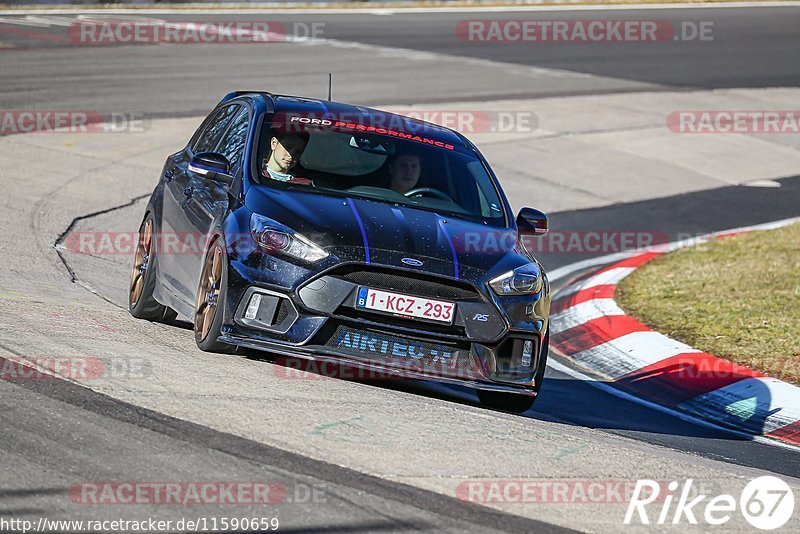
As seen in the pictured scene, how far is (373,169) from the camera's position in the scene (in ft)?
25.9

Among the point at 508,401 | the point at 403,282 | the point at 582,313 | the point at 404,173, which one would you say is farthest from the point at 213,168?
the point at 582,313

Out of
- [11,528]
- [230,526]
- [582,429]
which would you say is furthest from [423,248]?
[11,528]

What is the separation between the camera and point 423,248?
6957 mm

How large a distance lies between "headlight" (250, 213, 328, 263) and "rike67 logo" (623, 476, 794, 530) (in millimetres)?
2190

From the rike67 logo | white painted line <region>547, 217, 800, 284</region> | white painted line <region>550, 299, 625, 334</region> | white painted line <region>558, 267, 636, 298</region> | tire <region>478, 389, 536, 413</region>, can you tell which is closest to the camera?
the rike67 logo

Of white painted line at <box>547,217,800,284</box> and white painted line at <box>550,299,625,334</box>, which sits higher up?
white painted line at <box>550,299,625,334</box>

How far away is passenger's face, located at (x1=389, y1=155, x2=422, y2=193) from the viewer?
786 centimetres

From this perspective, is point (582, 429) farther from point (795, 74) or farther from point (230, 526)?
point (795, 74)

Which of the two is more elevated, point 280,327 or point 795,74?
point 280,327

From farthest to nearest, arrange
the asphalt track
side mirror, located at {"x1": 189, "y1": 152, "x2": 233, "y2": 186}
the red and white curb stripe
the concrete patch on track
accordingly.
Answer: the red and white curb stripe < side mirror, located at {"x1": 189, "y1": 152, "x2": 233, "y2": 186} < the concrete patch on track < the asphalt track

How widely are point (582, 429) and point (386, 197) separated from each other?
71.7 inches

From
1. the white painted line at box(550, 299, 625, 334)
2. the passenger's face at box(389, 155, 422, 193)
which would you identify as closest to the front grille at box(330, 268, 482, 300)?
the passenger's face at box(389, 155, 422, 193)

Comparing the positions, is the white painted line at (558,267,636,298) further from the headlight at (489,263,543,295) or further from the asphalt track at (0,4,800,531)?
the headlight at (489,263,543,295)

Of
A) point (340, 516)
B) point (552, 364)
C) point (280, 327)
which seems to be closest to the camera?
point (340, 516)
